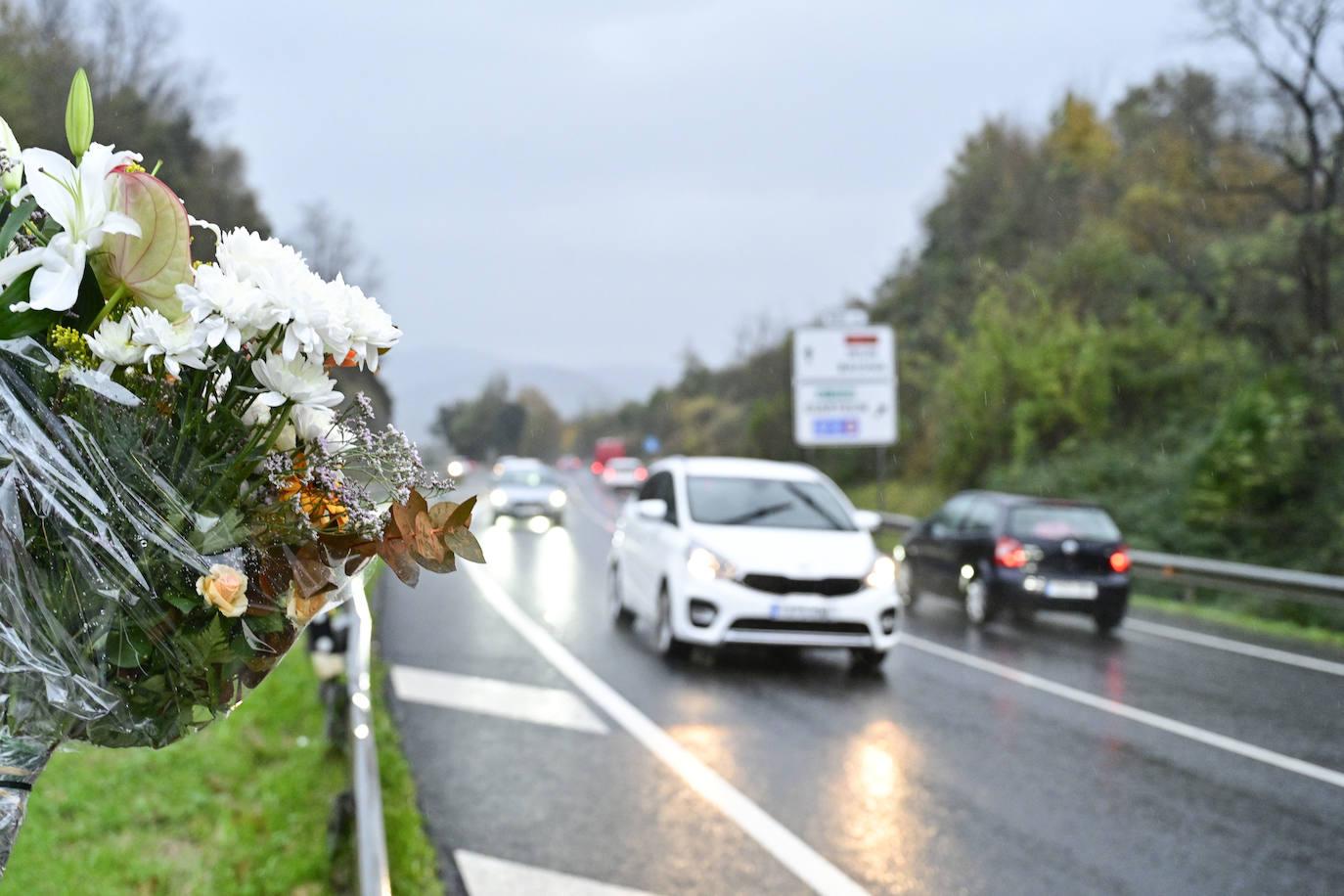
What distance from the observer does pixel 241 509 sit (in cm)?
214

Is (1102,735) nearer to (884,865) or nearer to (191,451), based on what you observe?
Result: (884,865)

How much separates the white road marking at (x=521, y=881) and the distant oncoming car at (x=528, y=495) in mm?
27568

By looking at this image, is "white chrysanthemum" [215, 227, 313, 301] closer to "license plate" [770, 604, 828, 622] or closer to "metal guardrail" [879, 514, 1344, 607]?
"license plate" [770, 604, 828, 622]

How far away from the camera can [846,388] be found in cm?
3269

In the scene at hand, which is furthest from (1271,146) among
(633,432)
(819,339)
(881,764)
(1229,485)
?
(633,432)

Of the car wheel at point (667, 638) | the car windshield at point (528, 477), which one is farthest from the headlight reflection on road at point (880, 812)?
the car windshield at point (528, 477)

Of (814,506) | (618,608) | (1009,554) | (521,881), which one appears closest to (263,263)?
(521,881)

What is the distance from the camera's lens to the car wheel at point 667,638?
40.4 ft

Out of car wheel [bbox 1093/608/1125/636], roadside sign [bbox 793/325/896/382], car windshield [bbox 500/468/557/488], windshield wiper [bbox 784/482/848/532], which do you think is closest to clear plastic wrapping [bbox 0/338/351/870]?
windshield wiper [bbox 784/482/848/532]

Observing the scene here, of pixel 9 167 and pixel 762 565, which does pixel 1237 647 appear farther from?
pixel 9 167

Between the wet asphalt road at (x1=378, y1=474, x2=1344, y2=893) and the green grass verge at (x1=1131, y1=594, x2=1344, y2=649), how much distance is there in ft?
9.28

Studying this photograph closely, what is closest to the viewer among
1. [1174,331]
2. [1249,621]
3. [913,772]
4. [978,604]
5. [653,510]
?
[913,772]

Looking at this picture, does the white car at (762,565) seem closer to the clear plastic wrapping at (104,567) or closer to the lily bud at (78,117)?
the clear plastic wrapping at (104,567)

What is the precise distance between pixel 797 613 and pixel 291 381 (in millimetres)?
9557
